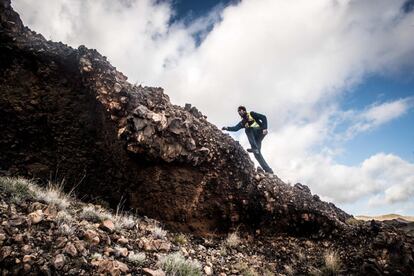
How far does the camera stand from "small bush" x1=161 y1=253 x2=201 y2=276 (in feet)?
16.6

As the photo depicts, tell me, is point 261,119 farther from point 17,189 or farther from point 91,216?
point 17,189

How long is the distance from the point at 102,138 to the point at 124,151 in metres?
0.84

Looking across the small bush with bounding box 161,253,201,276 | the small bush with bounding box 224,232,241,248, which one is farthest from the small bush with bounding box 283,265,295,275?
the small bush with bounding box 161,253,201,276

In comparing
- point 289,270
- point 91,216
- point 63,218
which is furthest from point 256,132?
point 63,218

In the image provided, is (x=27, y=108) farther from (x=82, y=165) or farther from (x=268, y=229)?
(x=268, y=229)

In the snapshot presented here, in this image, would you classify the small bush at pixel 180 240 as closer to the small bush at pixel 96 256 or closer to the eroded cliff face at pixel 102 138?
the eroded cliff face at pixel 102 138

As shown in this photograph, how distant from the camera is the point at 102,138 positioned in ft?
26.0

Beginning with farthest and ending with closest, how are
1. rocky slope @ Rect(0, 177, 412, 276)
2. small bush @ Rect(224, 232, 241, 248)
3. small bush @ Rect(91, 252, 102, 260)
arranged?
small bush @ Rect(224, 232, 241, 248), small bush @ Rect(91, 252, 102, 260), rocky slope @ Rect(0, 177, 412, 276)

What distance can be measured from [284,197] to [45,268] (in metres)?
7.01

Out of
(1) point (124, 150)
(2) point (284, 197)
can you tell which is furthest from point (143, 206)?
(2) point (284, 197)

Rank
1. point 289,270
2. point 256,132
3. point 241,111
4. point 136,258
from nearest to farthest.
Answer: point 136,258 → point 289,270 → point 256,132 → point 241,111

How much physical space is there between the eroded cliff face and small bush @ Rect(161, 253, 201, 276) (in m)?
2.51

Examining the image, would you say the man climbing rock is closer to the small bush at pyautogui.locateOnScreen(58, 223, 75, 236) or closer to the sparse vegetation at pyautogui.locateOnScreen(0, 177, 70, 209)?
the sparse vegetation at pyautogui.locateOnScreen(0, 177, 70, 209)

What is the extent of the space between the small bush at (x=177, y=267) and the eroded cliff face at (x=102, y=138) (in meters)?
2.51
